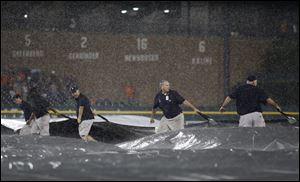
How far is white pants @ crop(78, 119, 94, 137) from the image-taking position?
6738 mm

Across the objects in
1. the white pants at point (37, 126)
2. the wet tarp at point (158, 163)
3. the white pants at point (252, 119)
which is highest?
the wet tarp at point (158, 163)

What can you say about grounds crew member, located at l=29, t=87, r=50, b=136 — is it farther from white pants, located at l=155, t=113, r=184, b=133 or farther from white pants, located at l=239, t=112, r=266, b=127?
white pants, located at l=239, t=112, r=266, b=127

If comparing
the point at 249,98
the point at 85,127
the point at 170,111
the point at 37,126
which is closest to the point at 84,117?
the point at 85,127

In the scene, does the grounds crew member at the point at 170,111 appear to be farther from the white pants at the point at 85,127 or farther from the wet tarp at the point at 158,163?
the wet tarp at the point at 158,163

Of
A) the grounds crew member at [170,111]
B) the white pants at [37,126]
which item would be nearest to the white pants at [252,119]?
→ the grounds crew member at [170,111]

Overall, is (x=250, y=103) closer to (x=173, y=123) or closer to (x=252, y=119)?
(x=252, y=119)

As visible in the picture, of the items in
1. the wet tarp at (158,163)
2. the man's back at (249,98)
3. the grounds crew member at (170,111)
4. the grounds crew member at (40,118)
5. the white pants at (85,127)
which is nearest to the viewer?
the wet tarp at (158,163)

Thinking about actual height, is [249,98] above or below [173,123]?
above

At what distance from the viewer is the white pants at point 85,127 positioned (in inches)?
265

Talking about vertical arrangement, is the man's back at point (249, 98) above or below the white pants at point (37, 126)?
above

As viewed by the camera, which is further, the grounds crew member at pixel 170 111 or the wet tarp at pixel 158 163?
the grounds crew member at pixel 170 111

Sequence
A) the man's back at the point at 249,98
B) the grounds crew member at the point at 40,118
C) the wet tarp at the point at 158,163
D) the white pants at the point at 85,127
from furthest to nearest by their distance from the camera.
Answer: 1. the grounds crew member at the point at 40,118
2. the white pants at the point at 85,127
3. the man's back at the point at 249,98
4. the wet tarp at the point at 158,163

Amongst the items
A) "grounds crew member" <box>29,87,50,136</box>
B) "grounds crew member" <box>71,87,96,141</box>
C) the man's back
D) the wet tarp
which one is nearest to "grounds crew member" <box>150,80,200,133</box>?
"grounds crew member" <box>71,87,96,141</box>

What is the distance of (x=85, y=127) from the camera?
6934mm
